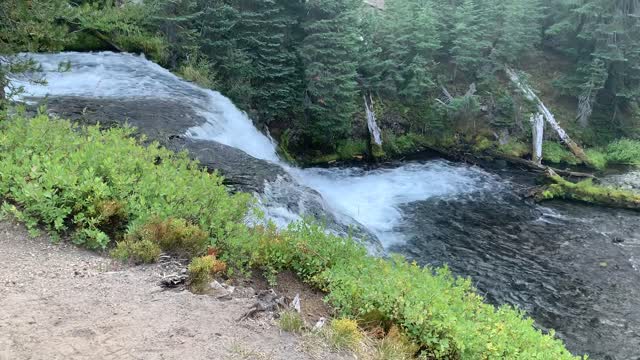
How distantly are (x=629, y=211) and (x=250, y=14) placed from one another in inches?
659

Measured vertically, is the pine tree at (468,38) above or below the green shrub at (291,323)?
above

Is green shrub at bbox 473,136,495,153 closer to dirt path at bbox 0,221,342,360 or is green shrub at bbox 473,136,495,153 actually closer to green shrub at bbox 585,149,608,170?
green shrub at bbox 585,149,608,170

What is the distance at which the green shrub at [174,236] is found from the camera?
6566 mm

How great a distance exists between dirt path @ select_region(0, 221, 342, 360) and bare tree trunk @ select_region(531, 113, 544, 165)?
21562 mm

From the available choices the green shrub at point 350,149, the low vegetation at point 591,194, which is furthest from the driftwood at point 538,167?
the green shrub at point 350,149

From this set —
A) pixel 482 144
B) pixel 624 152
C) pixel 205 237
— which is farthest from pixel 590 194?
pixel 205 237

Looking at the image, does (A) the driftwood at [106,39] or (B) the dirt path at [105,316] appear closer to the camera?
(B) the dirt path at [105,316]

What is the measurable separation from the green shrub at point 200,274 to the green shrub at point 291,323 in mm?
1119

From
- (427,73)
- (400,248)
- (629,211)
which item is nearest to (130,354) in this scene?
(400,248)

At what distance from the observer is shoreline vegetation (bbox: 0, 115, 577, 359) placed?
628 centimetres

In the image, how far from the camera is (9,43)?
952 cm

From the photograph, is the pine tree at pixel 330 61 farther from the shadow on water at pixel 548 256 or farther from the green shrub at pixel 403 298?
the green shrub at pixel 403 298

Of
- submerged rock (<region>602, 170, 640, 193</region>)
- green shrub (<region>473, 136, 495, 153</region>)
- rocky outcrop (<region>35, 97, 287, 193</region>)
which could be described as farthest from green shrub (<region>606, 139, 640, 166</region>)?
rocky outcrop (<region>35, 97, 287, 193</region>)

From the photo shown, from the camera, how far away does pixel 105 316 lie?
201 inches
